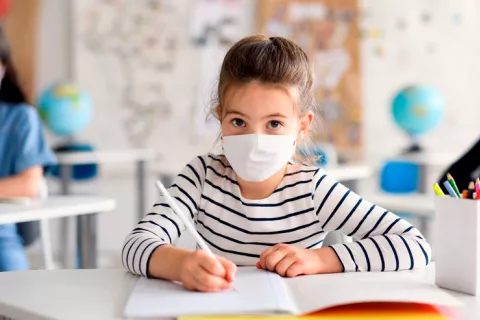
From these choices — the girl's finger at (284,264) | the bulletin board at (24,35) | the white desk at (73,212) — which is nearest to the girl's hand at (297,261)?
the girl's finger at (284,264)

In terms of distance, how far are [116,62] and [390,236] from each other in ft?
12.2

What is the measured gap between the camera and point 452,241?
1.01 meters

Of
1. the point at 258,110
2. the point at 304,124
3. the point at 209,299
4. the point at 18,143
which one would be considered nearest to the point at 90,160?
the point at 18,143

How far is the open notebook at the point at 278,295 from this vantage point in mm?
859

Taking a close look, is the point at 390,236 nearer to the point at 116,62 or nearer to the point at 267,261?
the point at 267,261

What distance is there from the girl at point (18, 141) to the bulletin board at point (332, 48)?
8.82ft

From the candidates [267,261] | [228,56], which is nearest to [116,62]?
[228,56]

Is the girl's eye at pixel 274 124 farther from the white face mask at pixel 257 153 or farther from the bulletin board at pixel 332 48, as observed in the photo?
the bulletin board at pixel 332 48

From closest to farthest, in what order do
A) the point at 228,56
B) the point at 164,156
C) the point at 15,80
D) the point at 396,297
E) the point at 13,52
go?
the point at 396,297
the point at 228,56
the point at 15,80
the point at 13,52
the point at 164,156

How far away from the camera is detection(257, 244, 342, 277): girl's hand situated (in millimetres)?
1086

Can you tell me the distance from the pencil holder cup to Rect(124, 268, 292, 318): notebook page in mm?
240

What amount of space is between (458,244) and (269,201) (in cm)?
40

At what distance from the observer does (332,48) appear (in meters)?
4.88

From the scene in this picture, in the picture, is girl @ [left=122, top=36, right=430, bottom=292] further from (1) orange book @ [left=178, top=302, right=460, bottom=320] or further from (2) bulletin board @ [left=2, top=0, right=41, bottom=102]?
(2) bulletin board @ [left=2, top=0, right=41, bottom=102]
